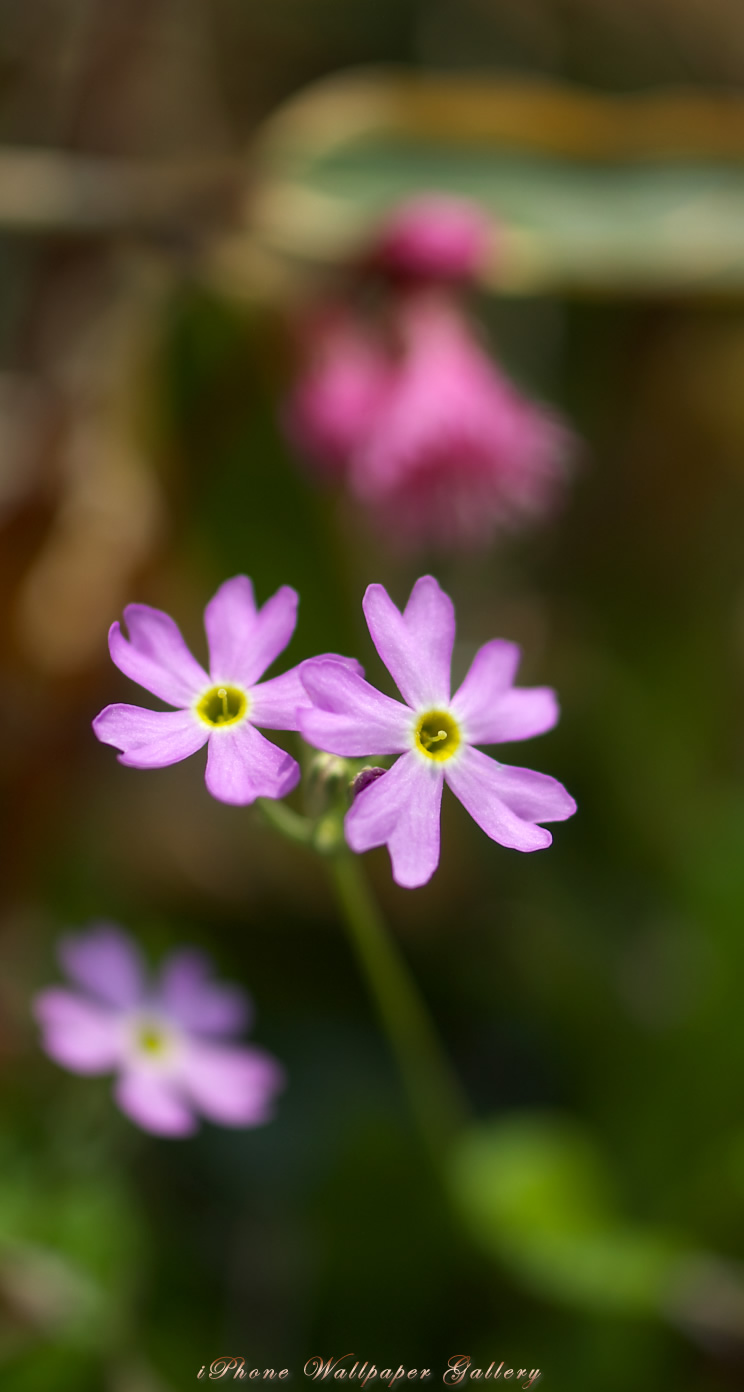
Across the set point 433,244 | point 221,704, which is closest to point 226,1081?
point 221,704

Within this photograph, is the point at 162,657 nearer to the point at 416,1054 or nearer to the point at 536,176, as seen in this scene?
the point at 416,1054

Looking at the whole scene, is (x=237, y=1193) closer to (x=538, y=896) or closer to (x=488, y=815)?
(x=538, y=896)

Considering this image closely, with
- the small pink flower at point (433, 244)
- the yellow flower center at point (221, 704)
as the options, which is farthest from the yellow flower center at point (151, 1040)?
the small pink flower at point (433, 244)

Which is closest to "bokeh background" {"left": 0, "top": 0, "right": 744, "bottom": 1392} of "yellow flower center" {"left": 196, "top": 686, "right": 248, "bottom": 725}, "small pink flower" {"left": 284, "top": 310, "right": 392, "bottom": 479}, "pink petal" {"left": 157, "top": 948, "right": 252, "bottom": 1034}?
"small pink flower" {"left": 284, "top": 310, "right": 392, "bottom": 479}

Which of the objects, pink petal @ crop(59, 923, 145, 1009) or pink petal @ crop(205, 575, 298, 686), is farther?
pink petal @ crop(59, 923, 145, 1009)

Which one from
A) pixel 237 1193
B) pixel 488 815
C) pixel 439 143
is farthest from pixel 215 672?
pixel 439 143

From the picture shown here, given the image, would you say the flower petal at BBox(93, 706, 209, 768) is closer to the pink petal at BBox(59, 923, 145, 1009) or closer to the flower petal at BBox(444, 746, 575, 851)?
the flower petal at BBox(444, 746, 575, 851)

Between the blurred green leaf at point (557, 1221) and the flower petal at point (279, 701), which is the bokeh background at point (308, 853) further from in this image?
the flower petal at point (279, 701)
